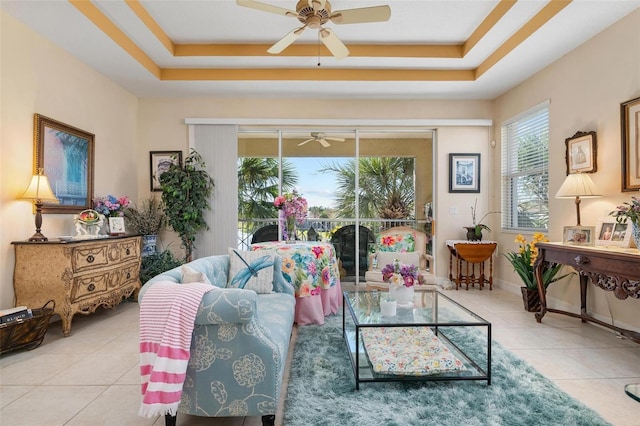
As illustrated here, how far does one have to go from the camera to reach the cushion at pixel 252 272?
253cm

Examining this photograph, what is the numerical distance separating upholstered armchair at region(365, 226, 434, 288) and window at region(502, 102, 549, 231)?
4.20 ft

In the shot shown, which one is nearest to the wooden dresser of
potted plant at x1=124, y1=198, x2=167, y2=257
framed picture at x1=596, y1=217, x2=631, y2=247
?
potted plant at x1=124, y1=198, x2=167, y2=257

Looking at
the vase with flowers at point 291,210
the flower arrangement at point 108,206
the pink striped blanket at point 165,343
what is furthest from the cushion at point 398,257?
the flower arrangement at point 108,206

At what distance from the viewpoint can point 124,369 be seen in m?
2.28

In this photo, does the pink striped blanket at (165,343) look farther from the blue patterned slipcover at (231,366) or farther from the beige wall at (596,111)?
the beige wall at (596,111)

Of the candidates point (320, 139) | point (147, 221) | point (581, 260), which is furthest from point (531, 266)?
point (147, 221)

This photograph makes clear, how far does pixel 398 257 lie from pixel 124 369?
282 cm

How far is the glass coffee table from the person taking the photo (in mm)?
1950

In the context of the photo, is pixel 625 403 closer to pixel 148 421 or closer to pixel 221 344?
pixel 221 344

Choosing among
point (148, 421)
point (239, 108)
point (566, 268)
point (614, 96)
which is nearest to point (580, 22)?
point (614, 96)

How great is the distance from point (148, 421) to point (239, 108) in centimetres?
405

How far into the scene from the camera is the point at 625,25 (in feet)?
9.38

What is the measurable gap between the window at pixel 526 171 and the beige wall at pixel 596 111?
0.66 feet

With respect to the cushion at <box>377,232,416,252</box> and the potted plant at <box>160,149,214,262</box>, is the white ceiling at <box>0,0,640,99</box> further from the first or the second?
the cushion at <box>377,232,416,252</box>
